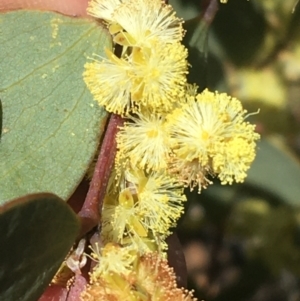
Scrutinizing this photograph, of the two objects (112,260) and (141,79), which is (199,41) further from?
(112,260)

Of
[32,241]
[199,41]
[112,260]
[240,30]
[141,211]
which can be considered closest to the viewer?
[32,241]

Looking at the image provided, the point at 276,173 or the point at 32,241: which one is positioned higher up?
the point at 32,241

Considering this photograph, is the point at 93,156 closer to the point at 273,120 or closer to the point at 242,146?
the point at 242,146

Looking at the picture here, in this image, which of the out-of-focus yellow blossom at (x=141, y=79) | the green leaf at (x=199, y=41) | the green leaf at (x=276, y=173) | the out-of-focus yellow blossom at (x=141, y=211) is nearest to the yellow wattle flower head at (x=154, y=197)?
the out-of-focus yellow blossom at (x=141, y=211)

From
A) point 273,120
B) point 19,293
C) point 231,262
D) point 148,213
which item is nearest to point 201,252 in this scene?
point 231,262

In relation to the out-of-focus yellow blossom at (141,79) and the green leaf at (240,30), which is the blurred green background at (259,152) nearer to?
the green leaf at (240,30)

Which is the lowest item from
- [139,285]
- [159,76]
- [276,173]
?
[276,173]

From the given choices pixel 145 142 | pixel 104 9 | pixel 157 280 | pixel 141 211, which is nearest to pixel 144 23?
pixel 104 9

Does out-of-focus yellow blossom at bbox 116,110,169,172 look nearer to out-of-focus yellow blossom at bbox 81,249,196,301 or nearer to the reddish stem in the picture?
the reddish stem
